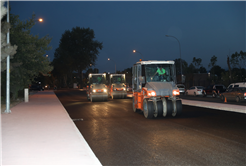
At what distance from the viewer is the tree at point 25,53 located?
23.1 m

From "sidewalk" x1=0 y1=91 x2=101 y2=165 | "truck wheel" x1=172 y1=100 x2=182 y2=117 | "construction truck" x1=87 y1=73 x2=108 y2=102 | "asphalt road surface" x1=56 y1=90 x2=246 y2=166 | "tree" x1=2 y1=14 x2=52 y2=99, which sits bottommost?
"asphalt road surface" x1=56 y1=90 x2=246 y2=166

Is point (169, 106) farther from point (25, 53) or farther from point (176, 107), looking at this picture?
point (25, 53)

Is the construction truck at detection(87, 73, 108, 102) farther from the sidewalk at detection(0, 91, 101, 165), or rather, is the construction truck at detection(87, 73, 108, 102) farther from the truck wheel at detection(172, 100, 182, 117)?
the sidewalk at detection(0, 91, 101, 165)

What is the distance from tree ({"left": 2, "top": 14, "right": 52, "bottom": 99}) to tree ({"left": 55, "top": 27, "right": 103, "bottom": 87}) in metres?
50.9

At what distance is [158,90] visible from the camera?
1377cm

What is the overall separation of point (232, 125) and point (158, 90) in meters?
3.99

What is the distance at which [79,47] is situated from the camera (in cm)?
8025

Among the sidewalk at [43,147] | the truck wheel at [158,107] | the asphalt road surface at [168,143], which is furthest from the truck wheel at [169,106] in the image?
the sidewalk at [43,147]

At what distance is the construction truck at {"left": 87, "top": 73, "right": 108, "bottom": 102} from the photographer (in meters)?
26.6

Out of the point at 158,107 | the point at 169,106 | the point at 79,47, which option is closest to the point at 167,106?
the point at 169,106

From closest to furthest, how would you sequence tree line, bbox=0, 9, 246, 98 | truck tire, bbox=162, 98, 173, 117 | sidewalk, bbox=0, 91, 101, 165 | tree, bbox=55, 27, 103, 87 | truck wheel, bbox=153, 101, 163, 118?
sidewalk, bbox=0, 91, 101, 165 < truck wheel, bbox=153, 101, 163, 118 < truck tire, bbox=162, 98, 173, 117 < tree line, bbox=0, 9, 246, 98 < tree, bbox=55, 27, 103, 87

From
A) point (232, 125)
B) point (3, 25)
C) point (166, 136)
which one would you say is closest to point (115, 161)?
point (166, 136)

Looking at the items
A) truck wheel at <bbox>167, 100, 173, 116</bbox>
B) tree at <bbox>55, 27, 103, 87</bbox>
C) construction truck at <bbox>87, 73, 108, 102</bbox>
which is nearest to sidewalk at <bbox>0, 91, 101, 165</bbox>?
truck wheel at <bbox>167, 100, 173, 116</bbox>

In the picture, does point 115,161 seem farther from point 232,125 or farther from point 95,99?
point 95,99
